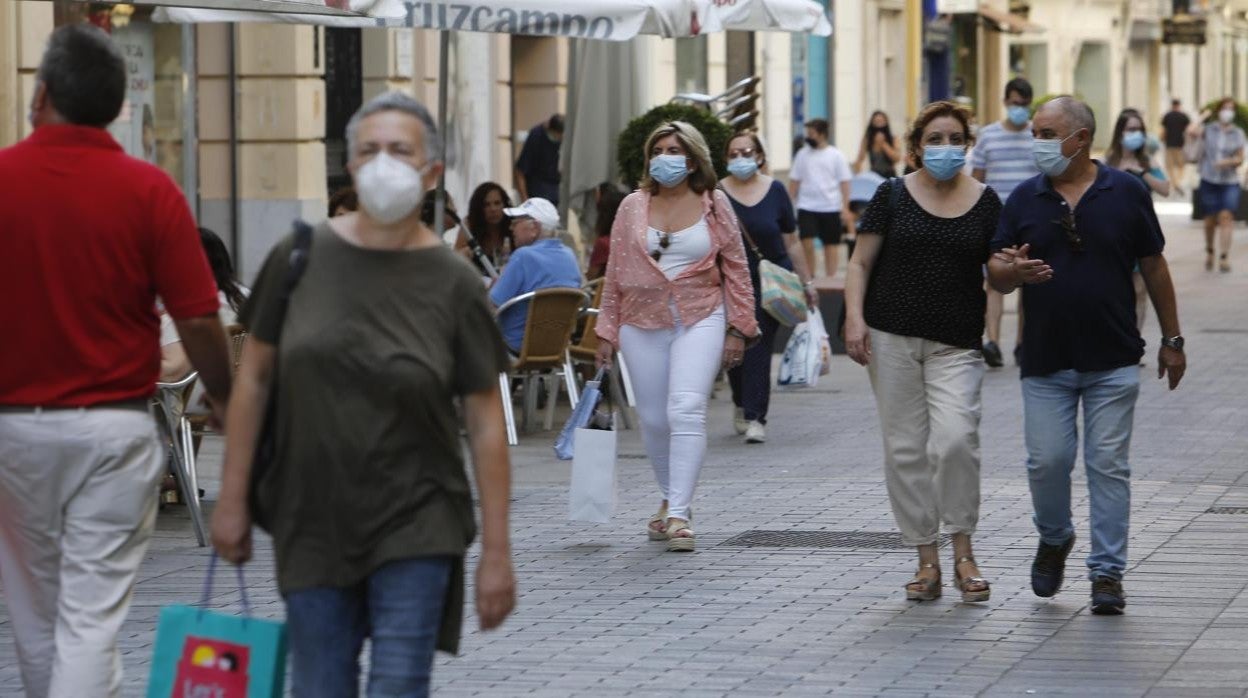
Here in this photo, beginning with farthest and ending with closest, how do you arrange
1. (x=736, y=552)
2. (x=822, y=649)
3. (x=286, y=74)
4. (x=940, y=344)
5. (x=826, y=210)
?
(x=826, y=210)
(x=286, y=74)
(x=736, y=552)
(x=940, y=344)
(x=822, y=649)

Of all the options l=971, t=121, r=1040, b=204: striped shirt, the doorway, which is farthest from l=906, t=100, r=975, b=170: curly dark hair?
the doorway

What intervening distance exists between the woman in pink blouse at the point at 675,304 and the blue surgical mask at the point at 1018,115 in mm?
7805

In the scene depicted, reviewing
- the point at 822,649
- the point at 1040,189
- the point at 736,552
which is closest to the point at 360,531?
the point at 822,649

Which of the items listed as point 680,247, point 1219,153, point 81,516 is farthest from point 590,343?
point 1219,153

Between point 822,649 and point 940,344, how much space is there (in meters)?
1.28

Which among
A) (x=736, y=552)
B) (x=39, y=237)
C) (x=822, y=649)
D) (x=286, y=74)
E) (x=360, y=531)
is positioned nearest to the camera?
(x=360, y=531)

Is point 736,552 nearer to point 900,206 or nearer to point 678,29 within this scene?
point 900,206

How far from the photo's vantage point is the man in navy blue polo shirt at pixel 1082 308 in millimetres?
8016

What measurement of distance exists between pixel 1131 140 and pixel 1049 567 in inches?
453

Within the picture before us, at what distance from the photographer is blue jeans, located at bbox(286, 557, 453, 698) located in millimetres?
4645

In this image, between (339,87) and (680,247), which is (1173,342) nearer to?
(680,247)

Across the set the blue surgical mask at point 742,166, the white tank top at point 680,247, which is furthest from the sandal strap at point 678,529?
the blue surgical mask at point 742,166

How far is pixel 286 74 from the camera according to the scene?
2012 centimetres

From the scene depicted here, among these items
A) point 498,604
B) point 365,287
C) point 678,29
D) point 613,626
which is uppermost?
point 678,29
